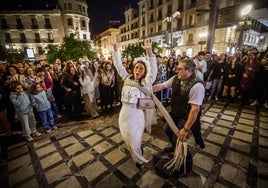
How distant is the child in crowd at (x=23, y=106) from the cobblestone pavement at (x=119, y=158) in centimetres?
37

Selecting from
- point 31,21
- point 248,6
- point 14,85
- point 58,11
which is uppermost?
point 58,11

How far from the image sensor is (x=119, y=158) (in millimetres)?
2996

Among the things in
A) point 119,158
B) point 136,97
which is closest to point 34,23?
→ point 119,158

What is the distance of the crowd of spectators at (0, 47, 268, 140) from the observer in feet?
15.5

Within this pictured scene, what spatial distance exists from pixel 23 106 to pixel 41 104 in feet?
1.33

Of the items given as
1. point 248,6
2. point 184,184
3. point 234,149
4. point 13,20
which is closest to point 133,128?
point 184,184

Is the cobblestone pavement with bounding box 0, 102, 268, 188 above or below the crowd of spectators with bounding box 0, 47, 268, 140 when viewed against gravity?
below

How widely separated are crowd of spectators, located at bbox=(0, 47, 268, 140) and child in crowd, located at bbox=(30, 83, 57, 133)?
349mm

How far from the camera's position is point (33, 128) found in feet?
13.1

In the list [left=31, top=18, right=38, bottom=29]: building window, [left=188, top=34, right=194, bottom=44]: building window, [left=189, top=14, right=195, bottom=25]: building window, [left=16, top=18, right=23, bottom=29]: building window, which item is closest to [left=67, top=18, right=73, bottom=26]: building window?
[left=31, top=18, right=38, bottom=29]: building window

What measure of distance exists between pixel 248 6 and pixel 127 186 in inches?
333

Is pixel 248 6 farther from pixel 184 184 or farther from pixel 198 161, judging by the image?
pixel 184 184

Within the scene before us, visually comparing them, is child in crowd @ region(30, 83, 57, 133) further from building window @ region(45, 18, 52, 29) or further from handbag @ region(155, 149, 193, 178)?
building window @ region(45, 18, 52, 29)

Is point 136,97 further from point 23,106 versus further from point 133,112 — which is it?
point 23,106
